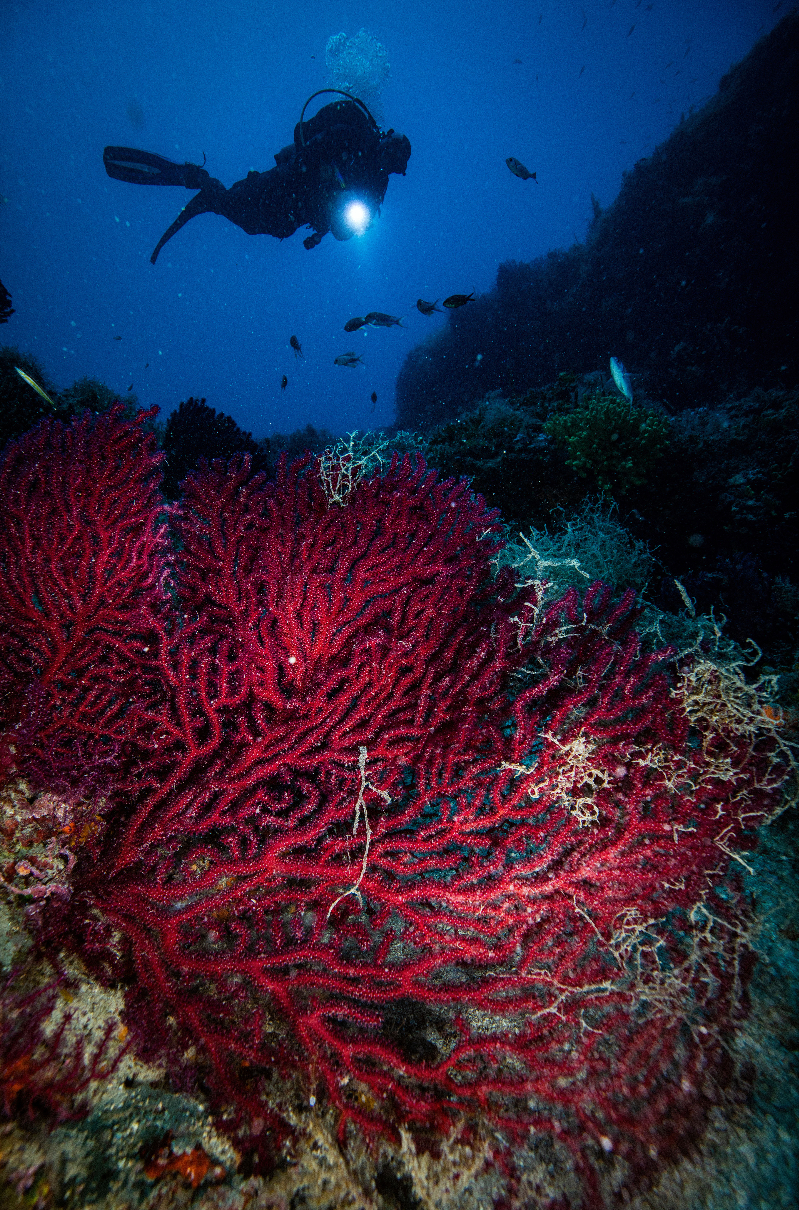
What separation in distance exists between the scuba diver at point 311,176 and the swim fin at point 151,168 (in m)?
0.03

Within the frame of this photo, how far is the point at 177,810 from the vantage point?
2.20m

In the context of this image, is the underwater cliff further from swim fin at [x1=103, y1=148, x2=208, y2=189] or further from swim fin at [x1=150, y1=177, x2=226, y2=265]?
swim fin at [x1=103, y1=148, x2=208, y2=189]

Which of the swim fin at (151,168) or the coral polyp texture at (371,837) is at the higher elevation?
the swim fin at (151,168)

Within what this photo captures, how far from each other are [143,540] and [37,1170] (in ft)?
8.09

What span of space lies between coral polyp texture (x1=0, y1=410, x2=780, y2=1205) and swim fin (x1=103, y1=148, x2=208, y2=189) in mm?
19911

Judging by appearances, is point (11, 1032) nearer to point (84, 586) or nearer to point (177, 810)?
point (177, 810)

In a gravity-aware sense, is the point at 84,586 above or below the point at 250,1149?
above

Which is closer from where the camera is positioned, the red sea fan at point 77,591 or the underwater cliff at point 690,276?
the red sea fan at point 77,591

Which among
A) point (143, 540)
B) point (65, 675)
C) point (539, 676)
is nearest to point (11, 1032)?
point (65, 675)

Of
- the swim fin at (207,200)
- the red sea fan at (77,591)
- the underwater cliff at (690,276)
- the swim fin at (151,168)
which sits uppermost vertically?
the swim fin at (151,168)

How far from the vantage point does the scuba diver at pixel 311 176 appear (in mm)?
15211

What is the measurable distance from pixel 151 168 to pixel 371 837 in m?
22.6

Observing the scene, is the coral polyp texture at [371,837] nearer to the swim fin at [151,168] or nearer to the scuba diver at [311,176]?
the scuba diver at [311,176]

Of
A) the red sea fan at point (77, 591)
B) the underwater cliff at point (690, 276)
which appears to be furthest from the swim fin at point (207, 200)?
the red sea fan at point (77, 591)
